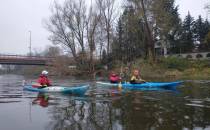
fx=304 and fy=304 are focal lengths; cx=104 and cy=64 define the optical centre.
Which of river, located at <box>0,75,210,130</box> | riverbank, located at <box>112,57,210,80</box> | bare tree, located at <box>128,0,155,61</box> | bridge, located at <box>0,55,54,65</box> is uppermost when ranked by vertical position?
bare tree, located at <box>128,0,155,61</box>

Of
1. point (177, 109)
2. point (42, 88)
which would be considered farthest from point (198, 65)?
point (177, 109)

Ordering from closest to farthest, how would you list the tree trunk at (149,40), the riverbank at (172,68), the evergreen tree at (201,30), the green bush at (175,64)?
the riverbank at (172,68) → the tree trunk at (149,40) → the green bush at (175,64) → the evergreen tree at (201,30)

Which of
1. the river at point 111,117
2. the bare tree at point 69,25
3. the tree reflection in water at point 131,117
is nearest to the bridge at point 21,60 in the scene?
the bare tree at point 69,25

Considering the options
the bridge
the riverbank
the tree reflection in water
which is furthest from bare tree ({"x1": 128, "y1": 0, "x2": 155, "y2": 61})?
the tree reflection in water

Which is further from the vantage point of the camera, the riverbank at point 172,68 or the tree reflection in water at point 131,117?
the riverbank at point 172,68

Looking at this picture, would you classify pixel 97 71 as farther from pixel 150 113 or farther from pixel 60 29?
pixel 150 113

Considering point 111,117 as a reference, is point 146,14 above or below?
above

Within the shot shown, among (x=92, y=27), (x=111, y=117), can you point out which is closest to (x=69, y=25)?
(x=92, y=27)

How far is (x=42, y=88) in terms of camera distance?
20.3 meters

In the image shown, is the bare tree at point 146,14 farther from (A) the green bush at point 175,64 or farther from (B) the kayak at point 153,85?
(B) the kayak at point 153,85

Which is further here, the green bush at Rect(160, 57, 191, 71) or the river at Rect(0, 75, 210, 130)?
the green bush at Rect(160, 57, 191, 71)

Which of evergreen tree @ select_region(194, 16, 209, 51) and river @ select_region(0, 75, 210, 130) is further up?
evergreen tree @ select_region(194, 16, 209, 51)

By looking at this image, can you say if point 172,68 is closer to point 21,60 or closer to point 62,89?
point 62,89

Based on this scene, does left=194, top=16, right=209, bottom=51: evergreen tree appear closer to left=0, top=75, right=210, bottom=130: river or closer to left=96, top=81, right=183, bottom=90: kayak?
left=96, top=81, right=183, bottom=90: kayak
